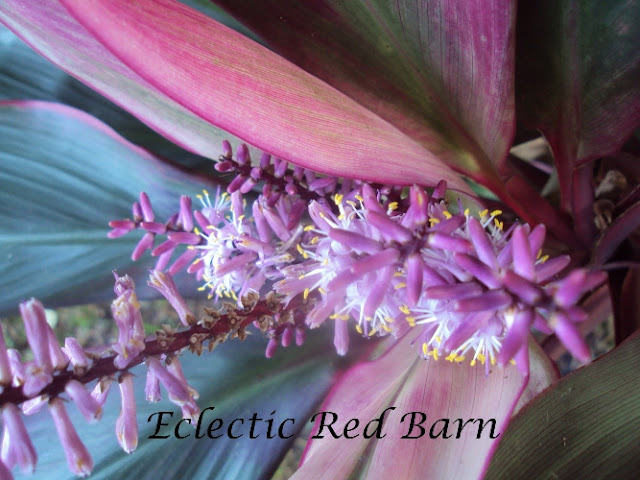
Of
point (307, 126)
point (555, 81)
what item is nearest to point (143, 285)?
point (307, 126)

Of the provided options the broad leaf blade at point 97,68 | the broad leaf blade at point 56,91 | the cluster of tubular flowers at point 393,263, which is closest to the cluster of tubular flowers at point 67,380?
the cluster of tubular flowers at point 393,263

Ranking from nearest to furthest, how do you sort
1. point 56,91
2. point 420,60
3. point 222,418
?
point 420,60 → point 222,418 → point 56,91

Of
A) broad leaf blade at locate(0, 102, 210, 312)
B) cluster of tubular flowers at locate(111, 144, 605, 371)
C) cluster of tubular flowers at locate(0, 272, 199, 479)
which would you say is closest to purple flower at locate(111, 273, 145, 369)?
cluster of tubular flowers at locate(0, 272, 199, 479)

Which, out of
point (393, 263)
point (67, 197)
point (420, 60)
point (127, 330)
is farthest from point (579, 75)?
point (67, 197)

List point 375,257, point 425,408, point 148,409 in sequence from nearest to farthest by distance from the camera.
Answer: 1. point 375,257
2. point 425,408
3. point 148,409

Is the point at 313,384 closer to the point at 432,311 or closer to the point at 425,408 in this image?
the point at 425,408

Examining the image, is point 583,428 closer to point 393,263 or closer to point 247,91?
point 393,263

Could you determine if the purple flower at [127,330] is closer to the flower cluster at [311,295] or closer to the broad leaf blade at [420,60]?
the flower cluster at [311,295]
